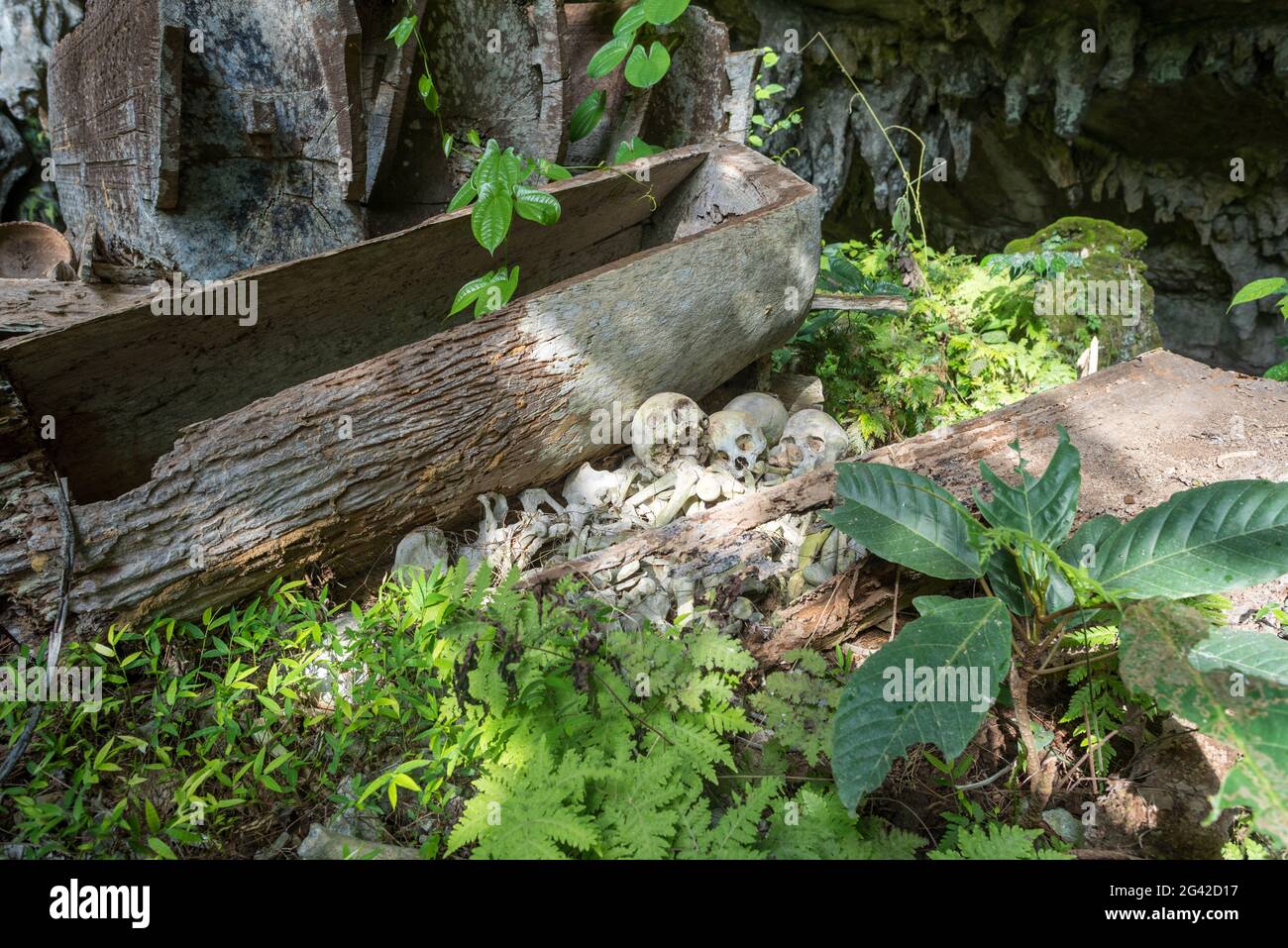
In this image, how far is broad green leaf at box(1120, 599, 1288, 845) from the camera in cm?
122

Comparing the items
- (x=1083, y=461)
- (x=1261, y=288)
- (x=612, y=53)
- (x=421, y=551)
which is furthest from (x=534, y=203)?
(x=1261, y=288)

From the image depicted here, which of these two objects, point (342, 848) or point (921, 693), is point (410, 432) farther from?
point (921, 693)

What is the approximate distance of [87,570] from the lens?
2.04 meters

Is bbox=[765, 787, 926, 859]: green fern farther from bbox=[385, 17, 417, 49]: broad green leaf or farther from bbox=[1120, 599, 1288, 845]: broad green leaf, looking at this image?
bbox=[385, 17, 417, 49]: broad green leaf

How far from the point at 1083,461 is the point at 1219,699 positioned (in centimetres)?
116

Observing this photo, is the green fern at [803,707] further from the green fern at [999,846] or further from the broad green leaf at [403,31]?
the broad green leaf at [403,31]

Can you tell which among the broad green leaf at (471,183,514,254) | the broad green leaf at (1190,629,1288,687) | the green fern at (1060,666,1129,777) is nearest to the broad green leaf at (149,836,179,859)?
the broad green leaf at (471,183,514,254)

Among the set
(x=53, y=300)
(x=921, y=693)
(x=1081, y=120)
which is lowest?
(x=921, y=693)

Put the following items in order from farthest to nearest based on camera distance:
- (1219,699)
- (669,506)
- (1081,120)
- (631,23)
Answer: (1081,120), (631,23), (669,506), (1219,699)

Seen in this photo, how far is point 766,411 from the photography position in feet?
9.80

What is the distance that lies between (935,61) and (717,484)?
24.0 ft

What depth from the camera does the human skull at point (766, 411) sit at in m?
2.97

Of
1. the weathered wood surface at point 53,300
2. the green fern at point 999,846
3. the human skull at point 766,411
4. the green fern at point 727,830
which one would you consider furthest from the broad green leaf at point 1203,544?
the weathered wood surface at point 53,300

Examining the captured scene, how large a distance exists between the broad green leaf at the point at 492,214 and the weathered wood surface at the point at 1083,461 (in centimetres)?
118
